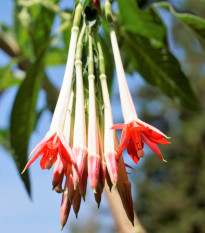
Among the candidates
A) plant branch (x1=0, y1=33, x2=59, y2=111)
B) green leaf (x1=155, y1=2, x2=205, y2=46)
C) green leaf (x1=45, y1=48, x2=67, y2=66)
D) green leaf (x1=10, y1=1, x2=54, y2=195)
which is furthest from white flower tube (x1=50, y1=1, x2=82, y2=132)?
green leaf (x1=45, y1=48, x2=67, y2=66)

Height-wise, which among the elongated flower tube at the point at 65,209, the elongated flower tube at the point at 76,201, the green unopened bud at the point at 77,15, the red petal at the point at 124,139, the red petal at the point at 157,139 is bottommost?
the red petal at the point at 157,139

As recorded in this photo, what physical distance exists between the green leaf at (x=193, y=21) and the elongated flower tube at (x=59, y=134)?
263 mm

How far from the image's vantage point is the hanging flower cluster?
473 millimetres

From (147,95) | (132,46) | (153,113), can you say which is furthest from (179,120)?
(132,46)

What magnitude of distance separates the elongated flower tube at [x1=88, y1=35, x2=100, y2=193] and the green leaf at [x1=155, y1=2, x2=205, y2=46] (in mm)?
261

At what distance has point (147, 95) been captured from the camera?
13.4m

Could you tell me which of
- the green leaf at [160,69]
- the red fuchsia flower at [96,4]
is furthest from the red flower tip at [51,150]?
the green leaf at [160,69]

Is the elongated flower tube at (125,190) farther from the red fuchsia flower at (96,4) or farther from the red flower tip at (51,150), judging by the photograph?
the red fuchsia flower at (96,4)

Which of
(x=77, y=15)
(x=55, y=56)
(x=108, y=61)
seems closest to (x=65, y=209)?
(x=77, y=15)

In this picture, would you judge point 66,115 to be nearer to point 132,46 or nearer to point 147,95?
point 132,46

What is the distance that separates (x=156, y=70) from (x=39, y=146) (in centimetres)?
57

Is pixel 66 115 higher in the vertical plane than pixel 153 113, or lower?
higher

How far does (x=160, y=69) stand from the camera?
97 cm

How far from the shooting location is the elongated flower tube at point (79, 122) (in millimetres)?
489
